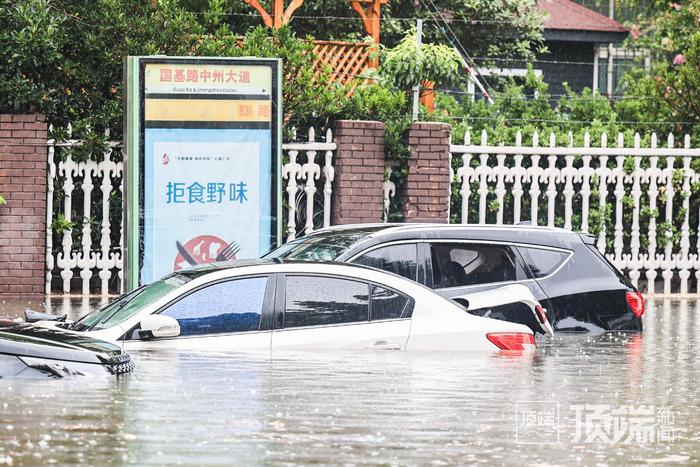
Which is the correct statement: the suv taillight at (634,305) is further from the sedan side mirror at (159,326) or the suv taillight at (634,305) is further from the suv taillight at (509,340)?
the sedan side mirror at (159,326)

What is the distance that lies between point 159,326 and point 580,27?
70.4 ft

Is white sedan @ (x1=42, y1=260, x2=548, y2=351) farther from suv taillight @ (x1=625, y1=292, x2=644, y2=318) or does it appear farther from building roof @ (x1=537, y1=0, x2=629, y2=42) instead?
building roof @ (x1=537, y1=0, x2=629, y2=42)

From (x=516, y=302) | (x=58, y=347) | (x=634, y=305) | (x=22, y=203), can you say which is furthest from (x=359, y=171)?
(x=58, y=347)

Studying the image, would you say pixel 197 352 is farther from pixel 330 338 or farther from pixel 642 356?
pixel 642 356

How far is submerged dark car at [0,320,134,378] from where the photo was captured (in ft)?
28.4

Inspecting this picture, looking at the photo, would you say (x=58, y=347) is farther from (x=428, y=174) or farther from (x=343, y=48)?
(x=343, y=48)

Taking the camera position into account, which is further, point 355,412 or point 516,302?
point 516,302

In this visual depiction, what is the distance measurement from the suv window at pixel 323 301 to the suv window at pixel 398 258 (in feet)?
6.25

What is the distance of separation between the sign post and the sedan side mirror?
16.0ft

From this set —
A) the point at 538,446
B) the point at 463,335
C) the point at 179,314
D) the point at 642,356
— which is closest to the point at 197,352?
the point at 179,314

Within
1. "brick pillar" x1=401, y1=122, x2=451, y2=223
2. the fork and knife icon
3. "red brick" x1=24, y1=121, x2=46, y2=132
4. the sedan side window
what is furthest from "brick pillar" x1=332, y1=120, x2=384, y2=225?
the sedan side window

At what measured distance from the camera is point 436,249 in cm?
1216

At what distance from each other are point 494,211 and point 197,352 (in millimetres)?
9557

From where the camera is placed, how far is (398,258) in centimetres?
1210
